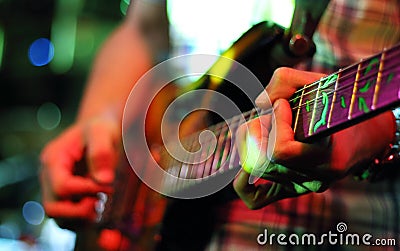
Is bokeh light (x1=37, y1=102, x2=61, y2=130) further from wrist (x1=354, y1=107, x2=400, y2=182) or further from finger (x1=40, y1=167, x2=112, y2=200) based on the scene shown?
wrist (x1=354, y1=107, x2=400, y2=182)

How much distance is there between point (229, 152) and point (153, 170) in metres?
0.22

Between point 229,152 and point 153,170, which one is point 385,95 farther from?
point 153,170

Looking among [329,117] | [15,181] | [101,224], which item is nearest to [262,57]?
[329,117]

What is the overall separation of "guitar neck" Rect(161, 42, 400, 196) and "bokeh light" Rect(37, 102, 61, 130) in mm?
2341

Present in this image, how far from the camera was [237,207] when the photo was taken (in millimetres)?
744

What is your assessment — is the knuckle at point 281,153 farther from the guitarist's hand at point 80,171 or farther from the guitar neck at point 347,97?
the guitarist's hand at point 80,171

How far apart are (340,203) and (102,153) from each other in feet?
1.16

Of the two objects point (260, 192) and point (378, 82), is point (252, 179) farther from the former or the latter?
point (378, 82)

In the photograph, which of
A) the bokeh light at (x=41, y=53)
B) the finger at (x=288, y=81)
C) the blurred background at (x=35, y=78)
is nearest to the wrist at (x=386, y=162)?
the finger at (x=288, y=81)

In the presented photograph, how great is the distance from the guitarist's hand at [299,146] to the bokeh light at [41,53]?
96.0 inches

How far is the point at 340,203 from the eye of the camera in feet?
2.27

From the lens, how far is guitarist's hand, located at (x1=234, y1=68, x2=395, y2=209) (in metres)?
0.53

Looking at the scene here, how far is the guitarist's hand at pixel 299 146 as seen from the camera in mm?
528

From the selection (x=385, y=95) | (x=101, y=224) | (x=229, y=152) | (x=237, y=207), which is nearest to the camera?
(x=385, y=95)
